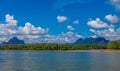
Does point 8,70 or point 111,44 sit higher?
point 111,44

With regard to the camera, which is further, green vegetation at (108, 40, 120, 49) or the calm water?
green vegetation at (108, 40, 120, 49)

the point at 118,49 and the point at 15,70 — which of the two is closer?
the point at 15,70

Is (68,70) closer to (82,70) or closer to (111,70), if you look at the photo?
(82,70)

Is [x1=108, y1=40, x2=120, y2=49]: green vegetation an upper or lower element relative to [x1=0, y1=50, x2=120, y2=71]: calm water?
upper

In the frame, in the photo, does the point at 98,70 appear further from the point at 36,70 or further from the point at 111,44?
the point at 111,44

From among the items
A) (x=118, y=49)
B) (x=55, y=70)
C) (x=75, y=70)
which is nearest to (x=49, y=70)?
(x=55, y=70)

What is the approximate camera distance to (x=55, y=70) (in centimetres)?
4728

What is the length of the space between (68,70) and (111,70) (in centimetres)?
661

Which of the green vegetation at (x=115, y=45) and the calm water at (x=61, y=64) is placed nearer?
the calm water at (x=61, y=64)

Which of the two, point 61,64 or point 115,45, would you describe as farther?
point 115,45

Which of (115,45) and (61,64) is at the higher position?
(115,45)

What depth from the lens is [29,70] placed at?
47.6 m

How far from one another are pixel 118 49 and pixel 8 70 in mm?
133175

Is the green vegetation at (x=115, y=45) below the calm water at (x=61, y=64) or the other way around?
the other way around
